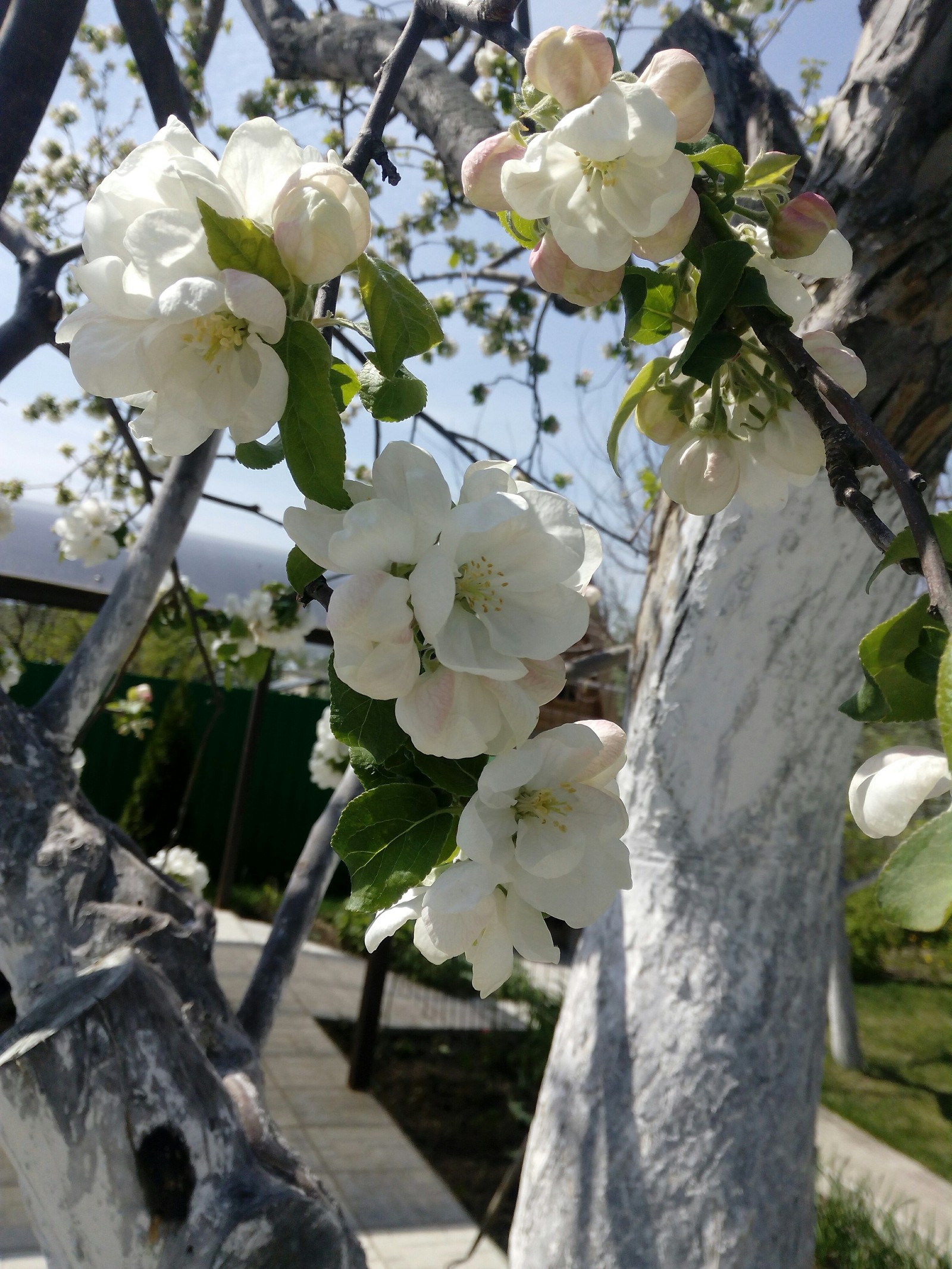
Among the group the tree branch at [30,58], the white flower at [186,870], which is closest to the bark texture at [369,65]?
the tree branch at [30,58]

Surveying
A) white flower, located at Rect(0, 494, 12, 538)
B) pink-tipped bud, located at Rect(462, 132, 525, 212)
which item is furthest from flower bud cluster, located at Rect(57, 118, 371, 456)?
white flower, located at Rect(0, 494, 12, 538)

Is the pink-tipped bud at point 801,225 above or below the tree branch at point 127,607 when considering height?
above

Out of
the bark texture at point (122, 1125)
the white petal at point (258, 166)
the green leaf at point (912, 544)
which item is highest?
the white petal at point (258, 166)

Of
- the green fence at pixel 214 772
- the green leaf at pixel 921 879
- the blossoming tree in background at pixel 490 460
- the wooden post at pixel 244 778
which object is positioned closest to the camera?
the green leaf at pixel 921 879

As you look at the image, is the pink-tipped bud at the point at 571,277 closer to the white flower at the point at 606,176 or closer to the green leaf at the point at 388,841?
the white flower at the point at 606,176

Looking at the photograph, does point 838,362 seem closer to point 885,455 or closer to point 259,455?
point 885,455

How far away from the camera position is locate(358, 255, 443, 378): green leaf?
523 millimetres

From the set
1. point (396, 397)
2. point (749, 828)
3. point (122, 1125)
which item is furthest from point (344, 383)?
point (749, 828)

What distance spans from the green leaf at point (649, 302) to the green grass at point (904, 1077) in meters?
5.37

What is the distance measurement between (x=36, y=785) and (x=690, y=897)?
1.22 m

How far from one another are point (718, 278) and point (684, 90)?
0.11 m

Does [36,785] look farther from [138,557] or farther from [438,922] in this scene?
[438,922]

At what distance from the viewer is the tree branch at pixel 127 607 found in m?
1.77

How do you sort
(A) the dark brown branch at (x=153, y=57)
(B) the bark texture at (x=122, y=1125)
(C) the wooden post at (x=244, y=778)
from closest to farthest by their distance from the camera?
(B) the bark texture at (x=122, y=1125) < (A) the dark brown branch at (x=153, y=57) < (C) the wooden post at (x=244, y=778)
